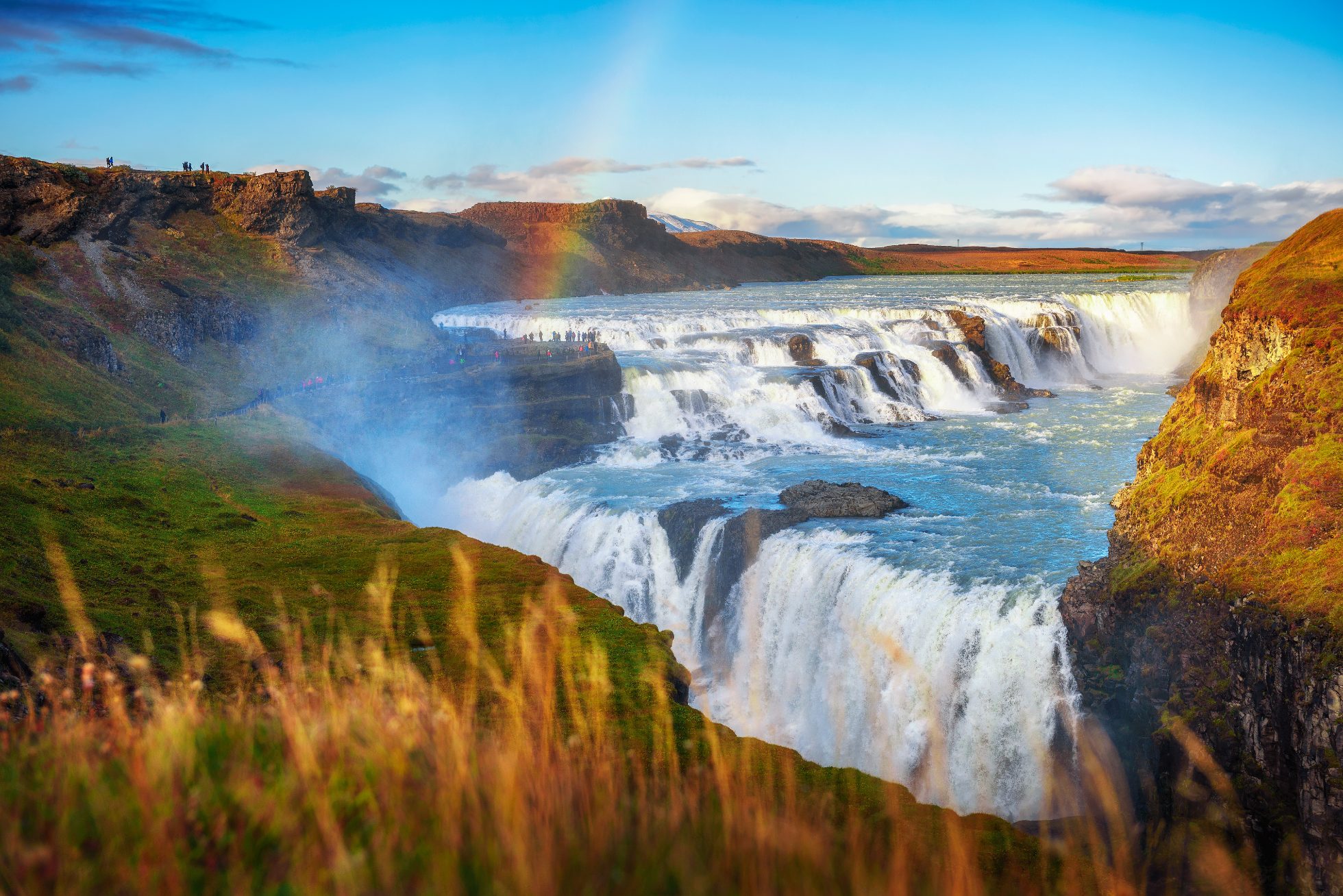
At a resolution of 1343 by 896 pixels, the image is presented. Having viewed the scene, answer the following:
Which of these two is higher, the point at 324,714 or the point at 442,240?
the point at 442,240

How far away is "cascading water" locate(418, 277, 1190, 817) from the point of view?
18766mm

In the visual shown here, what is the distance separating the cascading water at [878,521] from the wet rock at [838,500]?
2.24ft

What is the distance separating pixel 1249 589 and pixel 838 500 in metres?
14.1

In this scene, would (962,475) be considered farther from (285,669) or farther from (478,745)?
(478,745)

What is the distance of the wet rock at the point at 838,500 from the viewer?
27.3 metres

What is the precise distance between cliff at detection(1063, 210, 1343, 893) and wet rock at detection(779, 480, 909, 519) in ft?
25.9

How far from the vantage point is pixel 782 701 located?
76.2 ft

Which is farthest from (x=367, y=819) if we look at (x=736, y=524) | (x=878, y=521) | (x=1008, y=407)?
(x=1008, y=407)

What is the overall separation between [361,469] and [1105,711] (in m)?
34.1

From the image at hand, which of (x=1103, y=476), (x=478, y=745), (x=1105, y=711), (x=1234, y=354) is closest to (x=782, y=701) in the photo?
(x=1105, y=711)

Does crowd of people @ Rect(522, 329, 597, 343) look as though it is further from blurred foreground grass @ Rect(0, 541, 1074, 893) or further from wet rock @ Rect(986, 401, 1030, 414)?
blurred foreground grass @ Rect(0, 541, 1074, 893)

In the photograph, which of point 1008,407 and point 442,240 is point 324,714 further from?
point 442,240

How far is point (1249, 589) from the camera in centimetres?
1447

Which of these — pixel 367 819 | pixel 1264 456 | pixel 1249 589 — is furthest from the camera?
pixel 1264 456
